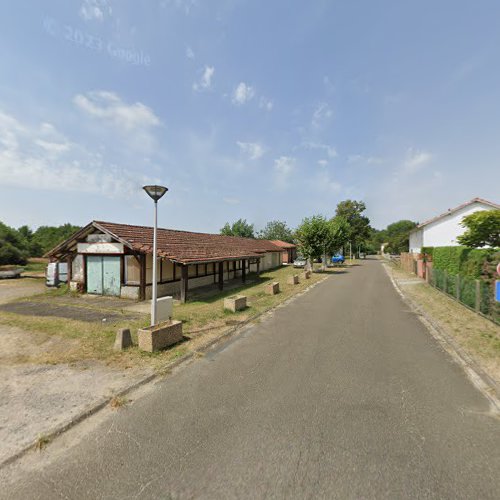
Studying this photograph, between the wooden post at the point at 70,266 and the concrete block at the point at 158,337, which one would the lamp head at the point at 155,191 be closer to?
the concrete block at the point at 158,337

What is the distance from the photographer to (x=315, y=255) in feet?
93.2

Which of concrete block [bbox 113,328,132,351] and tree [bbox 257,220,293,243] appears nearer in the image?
concrete block [bbox 113,328,132,351]

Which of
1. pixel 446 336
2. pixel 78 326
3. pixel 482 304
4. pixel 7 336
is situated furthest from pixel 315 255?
pixel 7 336

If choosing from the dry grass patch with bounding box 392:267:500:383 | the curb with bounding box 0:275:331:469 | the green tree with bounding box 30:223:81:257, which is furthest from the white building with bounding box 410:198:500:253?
the green tree with bounding box 30:223:81:257

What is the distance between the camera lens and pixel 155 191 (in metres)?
7.84

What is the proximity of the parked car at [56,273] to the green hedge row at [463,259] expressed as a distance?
80.0 feet

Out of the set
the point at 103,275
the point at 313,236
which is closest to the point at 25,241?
the point at 103,275

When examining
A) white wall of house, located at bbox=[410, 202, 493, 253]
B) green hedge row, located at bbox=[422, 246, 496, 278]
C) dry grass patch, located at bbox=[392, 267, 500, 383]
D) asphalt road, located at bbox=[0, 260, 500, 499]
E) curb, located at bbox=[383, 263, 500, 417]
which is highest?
white wall of house, located at bbox=[410, 202, 493, 253]

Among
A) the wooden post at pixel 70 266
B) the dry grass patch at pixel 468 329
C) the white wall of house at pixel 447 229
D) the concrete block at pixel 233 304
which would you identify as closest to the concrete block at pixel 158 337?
the concrete block at pixel 233 304

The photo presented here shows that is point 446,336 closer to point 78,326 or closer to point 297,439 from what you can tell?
point 297,439

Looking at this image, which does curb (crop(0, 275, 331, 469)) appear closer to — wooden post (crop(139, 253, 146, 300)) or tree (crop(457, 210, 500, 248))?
wooden post (crop(139, 253, 146, 300))

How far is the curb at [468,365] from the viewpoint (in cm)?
477

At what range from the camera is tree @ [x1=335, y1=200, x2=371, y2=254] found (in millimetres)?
64062

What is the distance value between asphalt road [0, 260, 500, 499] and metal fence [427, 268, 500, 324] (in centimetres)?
471
